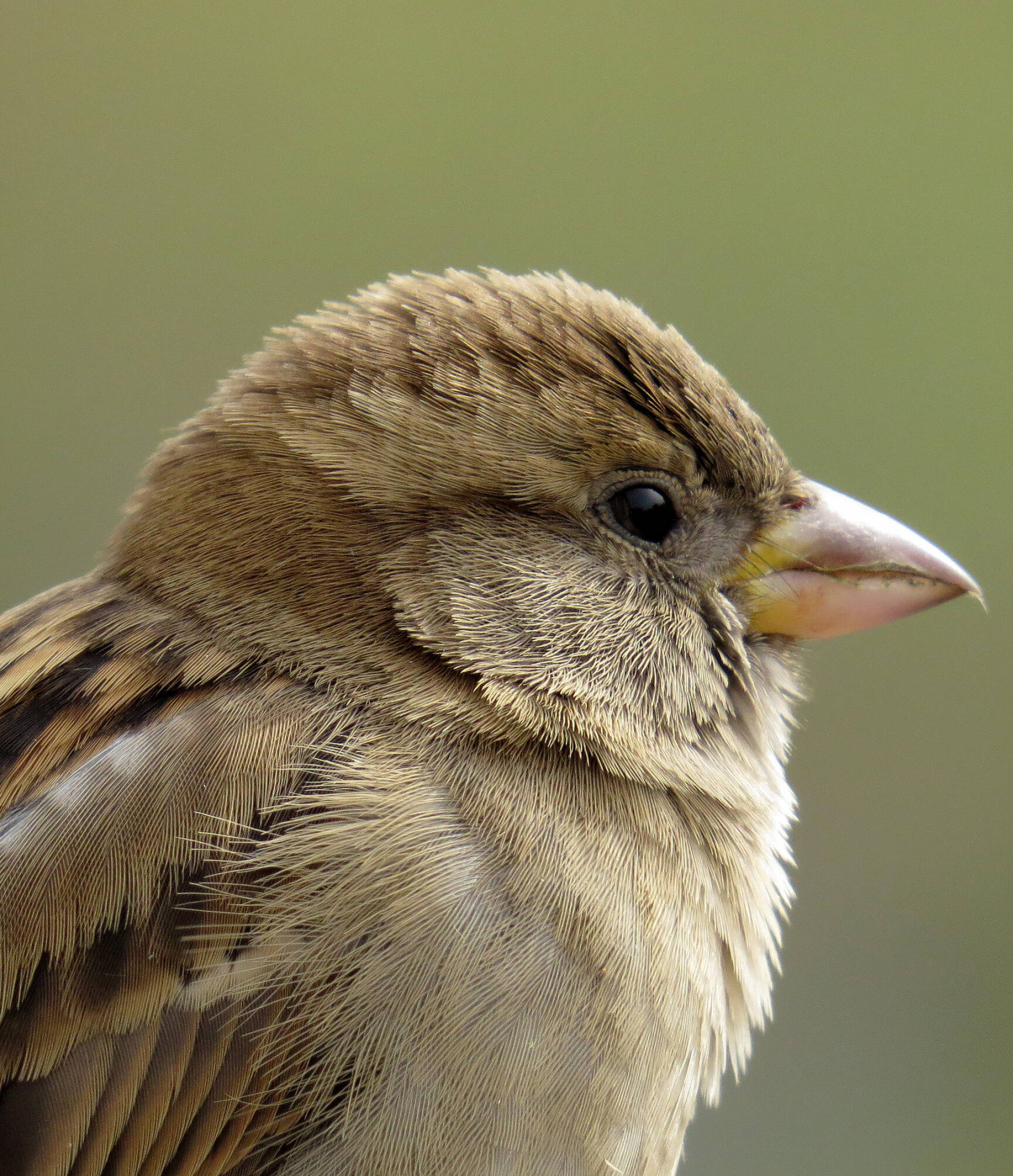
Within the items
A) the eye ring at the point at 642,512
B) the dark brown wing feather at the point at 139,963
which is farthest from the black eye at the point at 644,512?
the dark brown wing feather at the point at 139,963

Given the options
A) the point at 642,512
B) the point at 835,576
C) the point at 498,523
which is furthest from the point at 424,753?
the point at 835,576

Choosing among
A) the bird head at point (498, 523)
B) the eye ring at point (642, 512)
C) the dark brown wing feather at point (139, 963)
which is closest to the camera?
the dark brown wing feather at point (139, 963)

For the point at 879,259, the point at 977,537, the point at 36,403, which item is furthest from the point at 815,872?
the point at 36,403

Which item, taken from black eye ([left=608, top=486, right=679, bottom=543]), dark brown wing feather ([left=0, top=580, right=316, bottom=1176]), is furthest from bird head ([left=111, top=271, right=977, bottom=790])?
dark brown wing feather ([left=0, top=580, right=316, bottom=1176])

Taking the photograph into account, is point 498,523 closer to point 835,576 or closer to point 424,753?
point 424,753

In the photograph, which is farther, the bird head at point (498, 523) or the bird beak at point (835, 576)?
the bird beak at point (835, 576)

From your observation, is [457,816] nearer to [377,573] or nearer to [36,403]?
[377,573]

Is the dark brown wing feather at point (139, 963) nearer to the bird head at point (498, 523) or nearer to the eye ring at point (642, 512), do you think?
the bird head at point (498, 523)

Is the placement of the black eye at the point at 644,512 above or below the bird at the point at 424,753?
above
